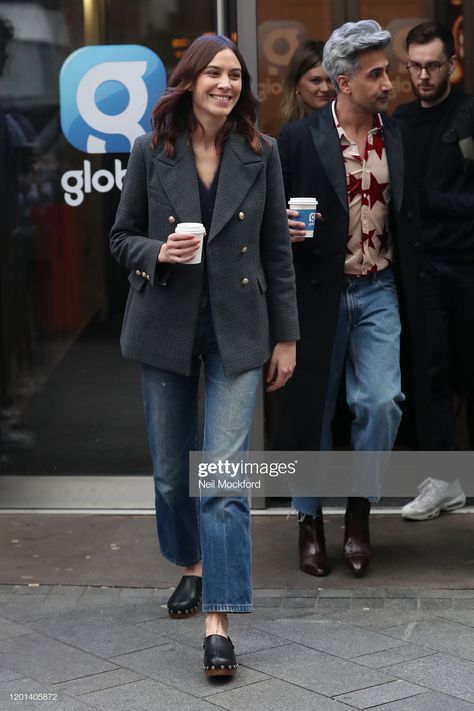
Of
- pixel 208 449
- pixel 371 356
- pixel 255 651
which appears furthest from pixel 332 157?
pixel 255 651

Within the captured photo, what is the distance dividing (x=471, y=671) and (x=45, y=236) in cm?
302

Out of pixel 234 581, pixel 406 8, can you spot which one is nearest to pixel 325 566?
pixel 234 581

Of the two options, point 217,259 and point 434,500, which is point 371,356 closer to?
point 217,259

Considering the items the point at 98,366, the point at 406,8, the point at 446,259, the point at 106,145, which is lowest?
the point at 98,366

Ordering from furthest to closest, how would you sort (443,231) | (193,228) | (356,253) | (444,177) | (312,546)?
(443,231) → (444,177) → (312,546) → (356,253) → (193,228)

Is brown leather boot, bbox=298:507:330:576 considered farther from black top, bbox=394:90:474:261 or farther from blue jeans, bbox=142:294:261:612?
black top, bbox=394:90:474:261

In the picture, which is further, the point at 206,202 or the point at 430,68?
the point at 430,68

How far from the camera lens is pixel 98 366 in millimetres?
6711

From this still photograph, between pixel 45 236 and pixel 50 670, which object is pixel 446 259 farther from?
pixel 50 670

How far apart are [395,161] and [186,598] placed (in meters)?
1.76

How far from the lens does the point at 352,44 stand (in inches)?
212

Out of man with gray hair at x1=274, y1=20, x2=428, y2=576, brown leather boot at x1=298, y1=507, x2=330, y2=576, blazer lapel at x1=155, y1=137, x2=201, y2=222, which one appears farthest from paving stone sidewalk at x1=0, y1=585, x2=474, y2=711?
blazer lapel at x1=155, y1=137, x2=201, y2=222

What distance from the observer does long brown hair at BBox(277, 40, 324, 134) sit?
623cm

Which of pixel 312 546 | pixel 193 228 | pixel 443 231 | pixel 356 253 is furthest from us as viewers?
pixel 443 231
